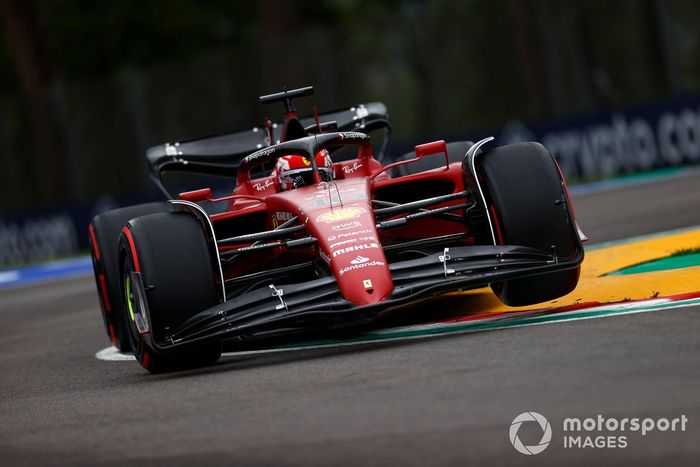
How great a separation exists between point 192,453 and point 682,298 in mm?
3107

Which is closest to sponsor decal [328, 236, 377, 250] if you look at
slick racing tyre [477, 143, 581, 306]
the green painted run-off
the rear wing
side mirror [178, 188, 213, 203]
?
slick racing tyre [477, 143, 581, 306]

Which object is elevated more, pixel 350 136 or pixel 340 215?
pixel 350 136

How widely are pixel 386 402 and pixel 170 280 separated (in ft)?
7.30

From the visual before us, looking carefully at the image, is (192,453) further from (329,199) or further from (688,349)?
(329,199)

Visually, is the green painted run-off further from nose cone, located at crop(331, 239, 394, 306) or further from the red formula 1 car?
nose cone, located at crop(331, 239, 394, 306)

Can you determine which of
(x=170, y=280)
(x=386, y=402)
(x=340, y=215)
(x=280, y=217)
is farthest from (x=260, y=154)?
(x=386, y=402)

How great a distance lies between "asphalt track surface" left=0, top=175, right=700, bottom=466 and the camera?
474cm

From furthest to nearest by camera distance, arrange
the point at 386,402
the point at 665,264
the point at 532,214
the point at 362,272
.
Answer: the point at 665,264, the point at 532,214, the point at 362,272, the point at 386,402

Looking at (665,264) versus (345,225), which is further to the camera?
(665,264)

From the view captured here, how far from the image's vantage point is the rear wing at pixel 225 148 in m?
10.8

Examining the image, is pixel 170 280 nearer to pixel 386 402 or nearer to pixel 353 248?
pixel 353 248

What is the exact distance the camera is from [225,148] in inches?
427

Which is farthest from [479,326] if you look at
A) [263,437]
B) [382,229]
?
[263,437]

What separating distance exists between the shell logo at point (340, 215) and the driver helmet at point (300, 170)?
109 cm
